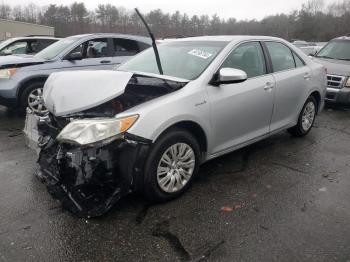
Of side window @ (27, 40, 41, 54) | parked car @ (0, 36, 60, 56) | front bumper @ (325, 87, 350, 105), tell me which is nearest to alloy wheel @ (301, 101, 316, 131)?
front bumper @ (325, 87, 350, 105)

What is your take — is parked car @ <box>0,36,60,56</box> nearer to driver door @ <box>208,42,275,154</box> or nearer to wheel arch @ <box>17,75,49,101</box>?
wheel arch @ <box>17,75,49,101</box>

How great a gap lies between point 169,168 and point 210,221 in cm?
64

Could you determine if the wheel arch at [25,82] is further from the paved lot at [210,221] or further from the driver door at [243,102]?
the driver door at [243,102]

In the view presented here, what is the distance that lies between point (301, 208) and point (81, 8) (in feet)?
225

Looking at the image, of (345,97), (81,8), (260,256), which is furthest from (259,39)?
(81,8)

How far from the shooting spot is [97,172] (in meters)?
3.02

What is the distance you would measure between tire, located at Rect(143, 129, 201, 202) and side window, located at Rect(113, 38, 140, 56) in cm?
516

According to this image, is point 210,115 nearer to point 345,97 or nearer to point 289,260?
point 289,260

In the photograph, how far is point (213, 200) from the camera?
360 centimetres

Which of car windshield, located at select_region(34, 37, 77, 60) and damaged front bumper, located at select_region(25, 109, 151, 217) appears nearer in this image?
damaged front bumper, located at select_region(25, 109, 151, 217)

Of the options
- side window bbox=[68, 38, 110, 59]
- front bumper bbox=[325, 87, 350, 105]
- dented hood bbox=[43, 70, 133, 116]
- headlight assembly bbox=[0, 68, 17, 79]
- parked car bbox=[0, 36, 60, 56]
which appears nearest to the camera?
dented hood bbox=[43, 70, 133, 116]

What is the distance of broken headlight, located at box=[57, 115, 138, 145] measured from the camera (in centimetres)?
299

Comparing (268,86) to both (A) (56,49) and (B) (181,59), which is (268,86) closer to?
(B) (181,59)

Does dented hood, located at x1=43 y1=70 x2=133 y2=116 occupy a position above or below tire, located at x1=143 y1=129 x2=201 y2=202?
above
